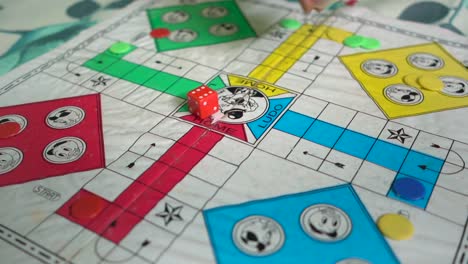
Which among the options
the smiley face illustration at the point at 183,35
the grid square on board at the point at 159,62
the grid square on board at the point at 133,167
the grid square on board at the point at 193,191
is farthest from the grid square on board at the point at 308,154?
the smiley face illustration at the point at 183,35

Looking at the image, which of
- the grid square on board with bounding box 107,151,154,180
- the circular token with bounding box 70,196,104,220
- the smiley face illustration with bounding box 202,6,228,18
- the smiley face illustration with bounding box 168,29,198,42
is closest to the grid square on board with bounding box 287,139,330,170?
the grid square on board with bounding box 107,151,154,180

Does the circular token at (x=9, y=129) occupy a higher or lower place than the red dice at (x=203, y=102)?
lower

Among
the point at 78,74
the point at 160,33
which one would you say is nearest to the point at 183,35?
the point at 160,33

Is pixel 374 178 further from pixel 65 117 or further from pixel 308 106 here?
pixel 65 117

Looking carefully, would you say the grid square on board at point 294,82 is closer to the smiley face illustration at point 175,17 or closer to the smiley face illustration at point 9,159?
the smiley face illustration at point 175,17

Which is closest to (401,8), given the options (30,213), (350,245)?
(350,245)

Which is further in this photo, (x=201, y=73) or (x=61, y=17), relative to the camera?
(x=61, y=17)
